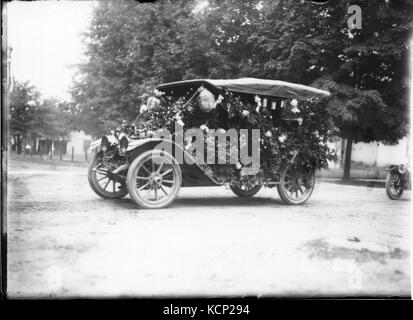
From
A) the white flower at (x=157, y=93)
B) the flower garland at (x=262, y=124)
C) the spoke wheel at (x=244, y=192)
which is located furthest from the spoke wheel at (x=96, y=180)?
the spoke wheel at (x=244, y=192)

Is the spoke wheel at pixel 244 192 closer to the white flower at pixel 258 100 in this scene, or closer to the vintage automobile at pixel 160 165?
the vintage automobile at pixel 160 165

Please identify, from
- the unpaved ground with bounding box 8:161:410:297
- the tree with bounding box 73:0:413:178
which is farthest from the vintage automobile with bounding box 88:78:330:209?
the tree with bounding box 73:0:413:178

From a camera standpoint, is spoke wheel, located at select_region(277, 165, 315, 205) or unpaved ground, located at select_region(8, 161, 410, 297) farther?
spoke wheel, located at select_region(277, 165, 315, 205)

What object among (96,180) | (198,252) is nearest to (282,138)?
(96,180)

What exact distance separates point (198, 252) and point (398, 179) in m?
6.42

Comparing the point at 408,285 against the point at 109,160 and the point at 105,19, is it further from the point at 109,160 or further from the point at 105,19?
the point at 105,19

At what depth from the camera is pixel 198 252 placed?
358cm

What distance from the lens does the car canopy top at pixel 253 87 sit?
605 centimetres

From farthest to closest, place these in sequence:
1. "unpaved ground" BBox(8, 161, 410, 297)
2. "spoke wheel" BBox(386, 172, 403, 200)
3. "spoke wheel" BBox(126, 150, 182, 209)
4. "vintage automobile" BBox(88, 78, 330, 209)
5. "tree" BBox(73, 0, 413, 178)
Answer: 1. "spoke wheel" BBox(386, 172, 403, 200)
2. "tree" BBox(73, 0, 413, 178)
3. "vintage automobile" BBox(88, 78, 330, 209)
4. "spoke wheel" BBox(126, 150, 182, 209)
5. "unpaved ground" BBox(8, 161, 410, 297)

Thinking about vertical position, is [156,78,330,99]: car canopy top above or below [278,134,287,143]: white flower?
above

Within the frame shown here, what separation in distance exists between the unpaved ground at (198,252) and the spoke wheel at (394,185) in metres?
2.85

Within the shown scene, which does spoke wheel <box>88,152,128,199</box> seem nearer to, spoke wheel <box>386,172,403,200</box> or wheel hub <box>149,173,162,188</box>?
wheel hub <box>149,173,162,188</box>

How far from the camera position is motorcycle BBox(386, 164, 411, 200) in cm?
840

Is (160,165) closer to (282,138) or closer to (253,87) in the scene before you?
(253,87)
